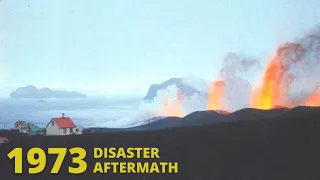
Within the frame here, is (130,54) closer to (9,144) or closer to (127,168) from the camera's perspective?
(127,168)

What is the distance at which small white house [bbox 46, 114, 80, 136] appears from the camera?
98.7 inches

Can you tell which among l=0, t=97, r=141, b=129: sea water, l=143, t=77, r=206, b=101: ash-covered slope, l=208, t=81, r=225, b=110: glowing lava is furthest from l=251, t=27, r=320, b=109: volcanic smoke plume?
l=0, t=97, r=141, b=129: sea water

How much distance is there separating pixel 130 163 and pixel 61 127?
402 millimetres

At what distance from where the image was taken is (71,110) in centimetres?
255

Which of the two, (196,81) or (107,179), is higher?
(196,81)

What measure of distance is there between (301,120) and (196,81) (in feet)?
1.93

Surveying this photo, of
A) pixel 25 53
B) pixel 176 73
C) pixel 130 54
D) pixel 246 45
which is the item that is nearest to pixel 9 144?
pixel 25 53

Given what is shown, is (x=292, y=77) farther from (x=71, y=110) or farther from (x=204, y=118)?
(x=71, y=110)

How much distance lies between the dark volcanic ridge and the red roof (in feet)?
0.28

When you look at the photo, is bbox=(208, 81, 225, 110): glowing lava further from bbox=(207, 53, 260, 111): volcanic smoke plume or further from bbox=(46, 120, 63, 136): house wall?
bbox=(46, 120, 63, 136): house wall

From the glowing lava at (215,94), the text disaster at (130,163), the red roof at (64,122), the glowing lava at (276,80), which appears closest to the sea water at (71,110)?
the red roof at (64,122)

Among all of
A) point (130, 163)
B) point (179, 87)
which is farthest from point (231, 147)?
point (130, 163)

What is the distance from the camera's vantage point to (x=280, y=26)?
2.53 m

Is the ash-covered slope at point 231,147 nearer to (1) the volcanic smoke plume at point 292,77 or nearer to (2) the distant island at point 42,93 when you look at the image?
(1) the volcanic smoke plume at point 292,77
